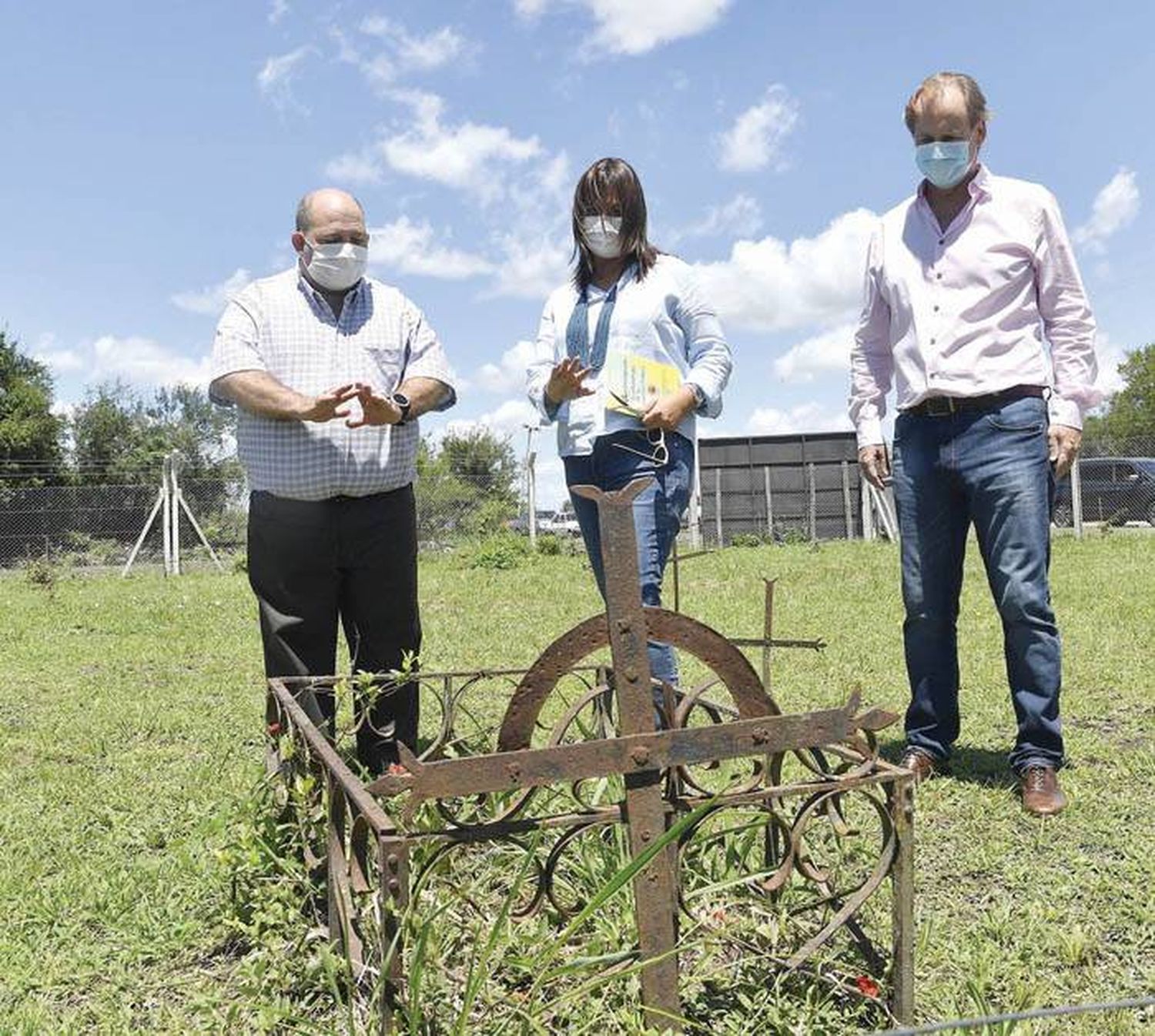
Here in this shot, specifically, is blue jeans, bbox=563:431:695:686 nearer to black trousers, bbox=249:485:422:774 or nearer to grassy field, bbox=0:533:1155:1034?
black trousers, bbox=249:485:422:774

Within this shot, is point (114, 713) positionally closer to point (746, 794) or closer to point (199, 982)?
point (199, 982)

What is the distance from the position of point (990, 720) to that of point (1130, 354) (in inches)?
2067

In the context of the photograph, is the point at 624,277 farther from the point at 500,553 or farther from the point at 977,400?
the point at 500,553

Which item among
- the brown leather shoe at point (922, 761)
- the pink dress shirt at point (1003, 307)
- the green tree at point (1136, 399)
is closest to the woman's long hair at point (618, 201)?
the pink dress shirt at point (1003, 307)

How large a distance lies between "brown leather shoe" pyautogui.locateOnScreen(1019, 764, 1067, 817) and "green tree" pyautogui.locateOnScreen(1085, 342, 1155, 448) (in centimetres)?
5035

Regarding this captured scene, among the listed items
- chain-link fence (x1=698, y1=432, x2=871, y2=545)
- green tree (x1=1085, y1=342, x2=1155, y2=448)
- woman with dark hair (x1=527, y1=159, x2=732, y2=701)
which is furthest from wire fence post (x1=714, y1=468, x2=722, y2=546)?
green tree (x1=1085, y1=342, x2=1155, y2=448)

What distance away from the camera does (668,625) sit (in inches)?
72.1

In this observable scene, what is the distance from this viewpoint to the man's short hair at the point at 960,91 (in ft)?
10.3

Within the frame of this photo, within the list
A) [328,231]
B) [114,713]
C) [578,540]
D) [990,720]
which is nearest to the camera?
[328,231]

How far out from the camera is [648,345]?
321 centimetres

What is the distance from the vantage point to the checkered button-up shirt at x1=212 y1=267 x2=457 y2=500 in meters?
3.20

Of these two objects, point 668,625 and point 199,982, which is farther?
point 199,982

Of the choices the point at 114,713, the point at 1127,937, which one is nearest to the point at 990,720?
the point at 1127,937

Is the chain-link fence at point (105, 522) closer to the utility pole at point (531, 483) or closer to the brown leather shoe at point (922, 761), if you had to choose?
the utility pole at point (531, 483)
